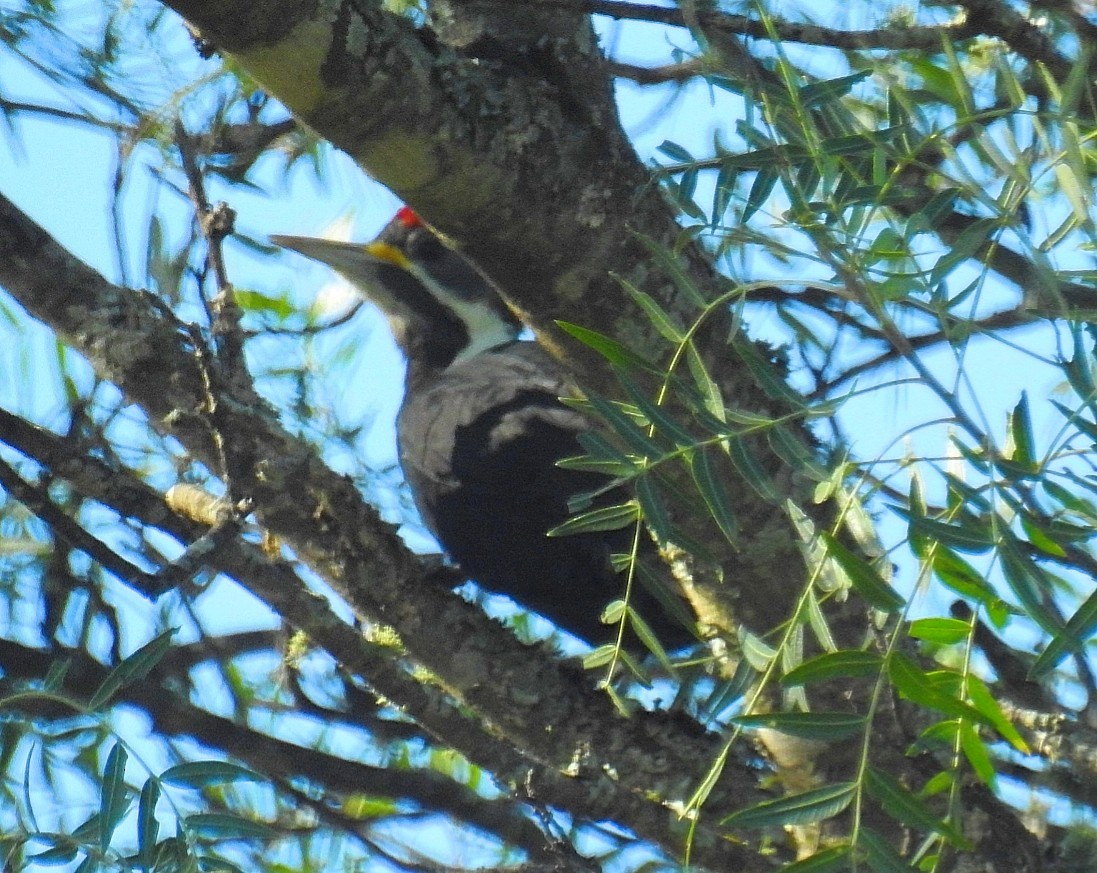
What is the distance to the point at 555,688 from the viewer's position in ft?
5.41

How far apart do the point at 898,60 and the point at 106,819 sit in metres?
1.39

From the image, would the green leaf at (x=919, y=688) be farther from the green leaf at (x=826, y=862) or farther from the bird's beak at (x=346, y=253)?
the bird's beak at (x=346, y=253)

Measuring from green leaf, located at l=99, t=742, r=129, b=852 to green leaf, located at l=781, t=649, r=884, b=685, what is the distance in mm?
430

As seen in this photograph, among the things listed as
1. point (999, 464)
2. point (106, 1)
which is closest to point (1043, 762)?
point (999, 464)

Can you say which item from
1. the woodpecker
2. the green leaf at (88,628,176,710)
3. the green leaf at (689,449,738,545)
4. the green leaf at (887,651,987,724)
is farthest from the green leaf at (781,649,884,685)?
the woodpecker

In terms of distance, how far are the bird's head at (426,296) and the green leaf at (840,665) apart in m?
2.01

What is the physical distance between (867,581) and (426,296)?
2184 mm

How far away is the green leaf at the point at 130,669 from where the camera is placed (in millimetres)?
1073

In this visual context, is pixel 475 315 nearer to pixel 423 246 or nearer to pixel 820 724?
pixel 423 246

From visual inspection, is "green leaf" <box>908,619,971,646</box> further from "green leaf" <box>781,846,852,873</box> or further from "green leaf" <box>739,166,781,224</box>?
"green leaf" <box>739,166,781,224</box>

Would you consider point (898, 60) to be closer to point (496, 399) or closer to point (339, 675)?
point (496, 399)

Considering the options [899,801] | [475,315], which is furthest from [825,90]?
[475,315]

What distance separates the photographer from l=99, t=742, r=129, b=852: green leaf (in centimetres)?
98

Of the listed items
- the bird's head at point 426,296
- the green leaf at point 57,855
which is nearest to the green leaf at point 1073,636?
the green leaf at point 57,855
